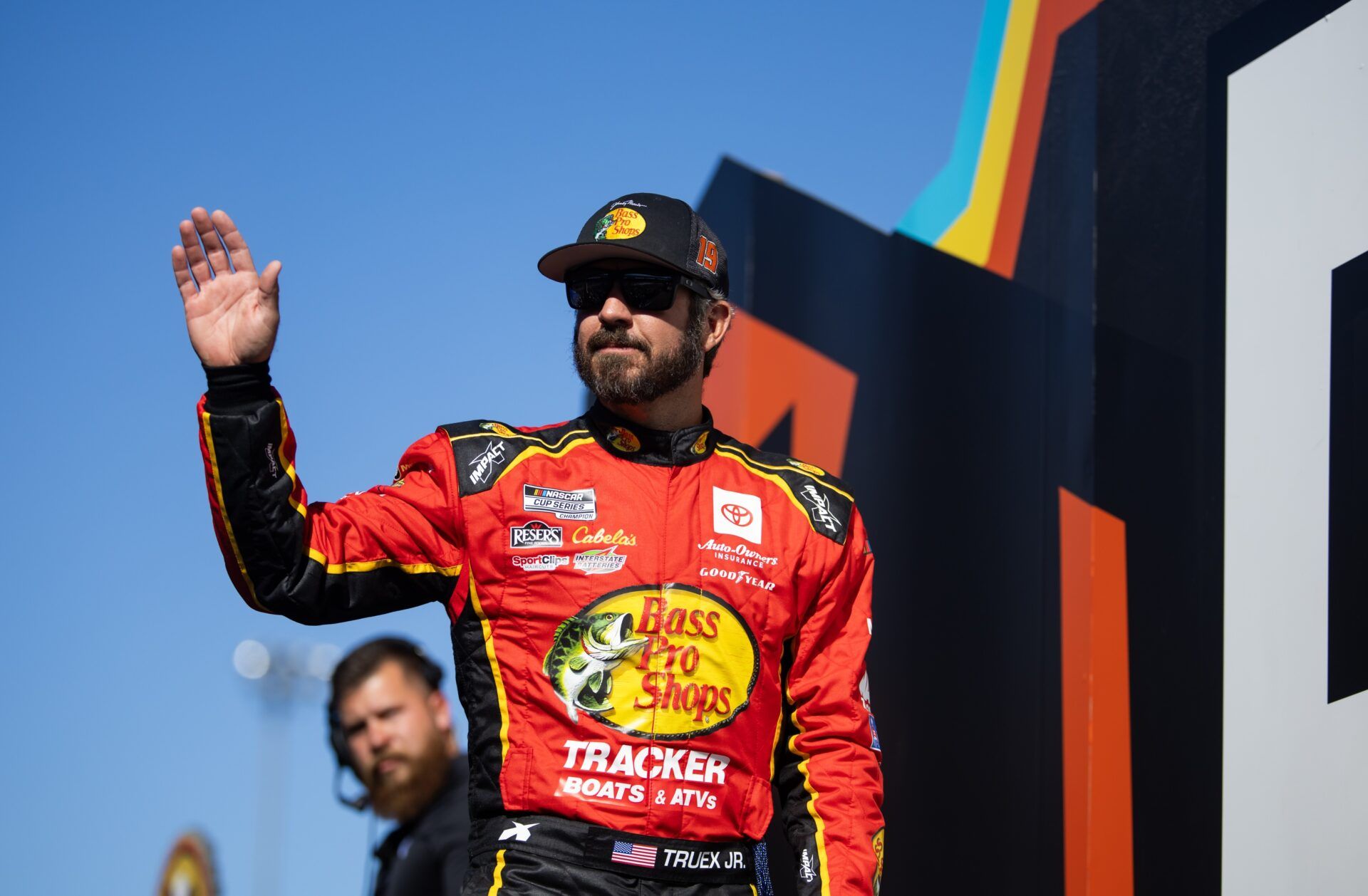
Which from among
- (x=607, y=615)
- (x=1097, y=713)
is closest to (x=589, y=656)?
(x=607, y=615)

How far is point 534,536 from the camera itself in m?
2.82

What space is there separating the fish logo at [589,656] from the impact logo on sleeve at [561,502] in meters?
0.22

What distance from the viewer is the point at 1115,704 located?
3.33 meters

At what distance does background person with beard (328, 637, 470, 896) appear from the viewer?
12.7ft

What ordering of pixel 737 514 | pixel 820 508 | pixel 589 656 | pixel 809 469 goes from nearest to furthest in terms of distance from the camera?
pixel 589 656 → pixel 737 514 → pixel 820 508 → pixel 809 469

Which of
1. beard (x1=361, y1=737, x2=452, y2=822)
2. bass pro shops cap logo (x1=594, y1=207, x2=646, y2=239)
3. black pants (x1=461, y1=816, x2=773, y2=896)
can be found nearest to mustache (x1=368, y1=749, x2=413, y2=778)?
beard (x1=361, y1=737, x2=452, y2=822)

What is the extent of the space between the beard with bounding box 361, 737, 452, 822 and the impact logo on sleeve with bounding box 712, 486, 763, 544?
1.50m

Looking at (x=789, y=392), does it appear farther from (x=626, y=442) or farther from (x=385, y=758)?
(x=626, y=442)

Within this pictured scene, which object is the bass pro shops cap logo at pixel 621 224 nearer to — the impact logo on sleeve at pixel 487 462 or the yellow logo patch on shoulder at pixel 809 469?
the impact logo on sleeve at pixel 487 462

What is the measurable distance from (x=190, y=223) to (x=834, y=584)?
4.64 feet

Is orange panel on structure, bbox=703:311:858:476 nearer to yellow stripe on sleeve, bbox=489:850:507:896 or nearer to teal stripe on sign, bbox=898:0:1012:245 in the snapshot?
teal stripe on sign, bbox=898:0:1012:245

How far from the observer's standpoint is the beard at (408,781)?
158 inches

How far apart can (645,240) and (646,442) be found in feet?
1.35

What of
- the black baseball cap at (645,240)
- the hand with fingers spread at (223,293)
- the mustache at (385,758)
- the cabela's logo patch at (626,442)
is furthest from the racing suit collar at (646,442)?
the mustache at (385,758)
